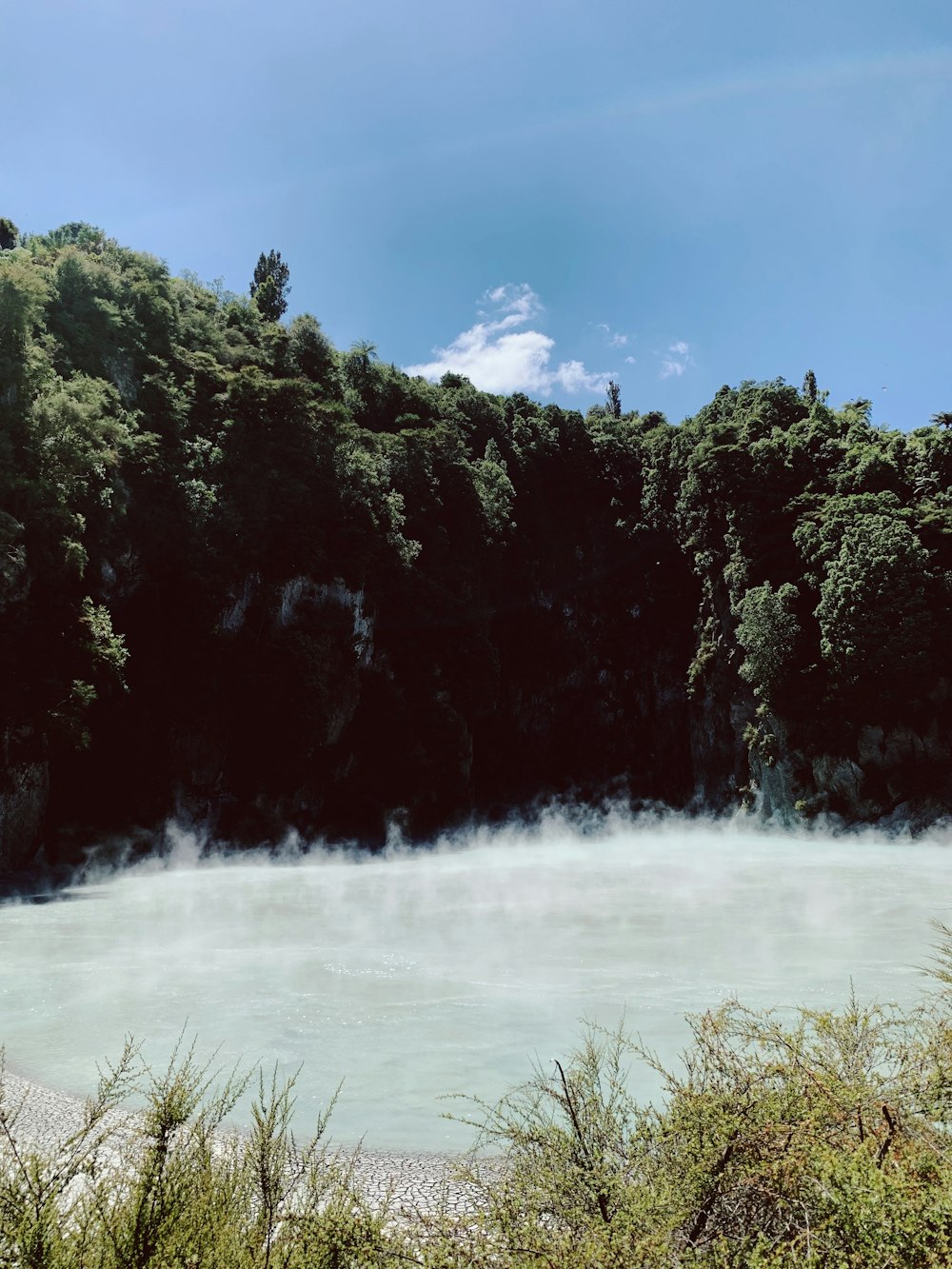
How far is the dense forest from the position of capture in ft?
78.3

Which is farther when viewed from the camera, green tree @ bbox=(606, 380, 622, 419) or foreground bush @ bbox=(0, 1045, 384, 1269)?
green tree @ bbox=(606, 380, 622, 419)

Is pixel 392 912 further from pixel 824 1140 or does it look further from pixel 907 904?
pixel 824 1140

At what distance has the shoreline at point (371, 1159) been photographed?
16.5ft

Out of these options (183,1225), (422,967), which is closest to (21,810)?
(422,967)

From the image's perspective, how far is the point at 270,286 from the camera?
55062 mm

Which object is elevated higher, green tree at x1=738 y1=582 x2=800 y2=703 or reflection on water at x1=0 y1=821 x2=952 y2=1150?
green tree at x1=738 y1=582 x2=800 y2=703

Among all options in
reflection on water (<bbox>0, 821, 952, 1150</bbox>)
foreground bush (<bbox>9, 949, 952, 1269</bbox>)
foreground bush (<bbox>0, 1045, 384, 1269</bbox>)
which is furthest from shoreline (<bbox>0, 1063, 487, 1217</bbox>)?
foreground bush (<bbox>0, 1045, 384, 1269</bbox>)

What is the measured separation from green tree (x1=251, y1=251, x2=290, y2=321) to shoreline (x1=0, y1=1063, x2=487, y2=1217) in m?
53.4

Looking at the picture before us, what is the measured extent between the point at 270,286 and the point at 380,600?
3142 cm

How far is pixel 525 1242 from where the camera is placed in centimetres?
352

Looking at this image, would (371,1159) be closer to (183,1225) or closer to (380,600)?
(183,1225)

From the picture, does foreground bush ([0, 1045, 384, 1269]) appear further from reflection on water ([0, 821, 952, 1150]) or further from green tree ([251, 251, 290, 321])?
green tree ([251, 251, 290, 321])

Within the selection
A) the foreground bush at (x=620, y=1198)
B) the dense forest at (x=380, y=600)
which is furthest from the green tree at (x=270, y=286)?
the foreground bush at (x=620, y=1198)

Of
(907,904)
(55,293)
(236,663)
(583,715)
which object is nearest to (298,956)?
(907,904)
